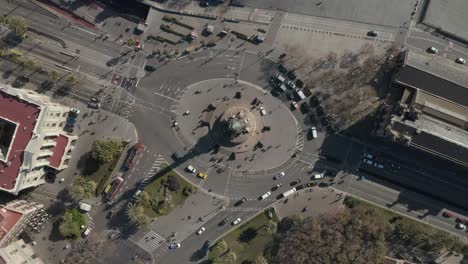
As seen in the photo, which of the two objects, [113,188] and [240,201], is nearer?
[240,201]

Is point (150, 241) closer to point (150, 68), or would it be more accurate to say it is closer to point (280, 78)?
point (150, 68)

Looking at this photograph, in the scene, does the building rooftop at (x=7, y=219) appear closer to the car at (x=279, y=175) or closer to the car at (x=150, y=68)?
the car at (x=150, y=68)

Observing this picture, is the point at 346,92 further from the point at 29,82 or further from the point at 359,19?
the point at 29,82

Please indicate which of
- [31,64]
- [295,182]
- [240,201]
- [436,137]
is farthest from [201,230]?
[436,137]

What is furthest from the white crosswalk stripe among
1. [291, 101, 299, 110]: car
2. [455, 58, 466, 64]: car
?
[455, 58, 466, 64]: car

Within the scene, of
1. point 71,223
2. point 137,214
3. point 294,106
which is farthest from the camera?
point 71,223

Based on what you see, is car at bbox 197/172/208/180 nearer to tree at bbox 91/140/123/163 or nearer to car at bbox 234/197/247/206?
car at bbox 234/197/247/206

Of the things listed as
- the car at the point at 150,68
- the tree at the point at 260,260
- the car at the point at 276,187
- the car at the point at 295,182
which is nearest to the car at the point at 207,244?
the tree at the point at 260,260
